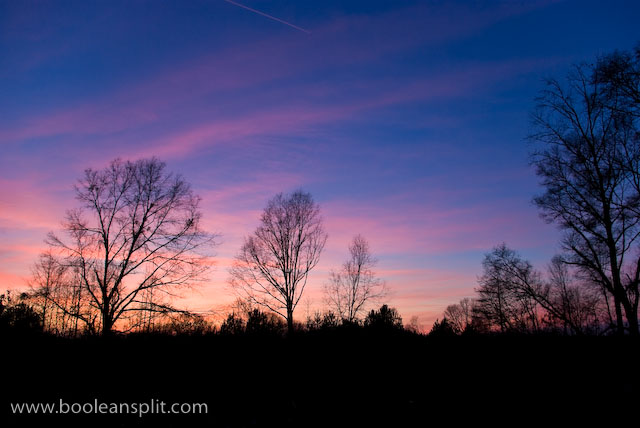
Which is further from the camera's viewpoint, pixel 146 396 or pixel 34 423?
pixel 146 396

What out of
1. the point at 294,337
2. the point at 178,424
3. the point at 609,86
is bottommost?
the point at 178,424

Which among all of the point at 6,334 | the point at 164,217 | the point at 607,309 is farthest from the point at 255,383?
the point at 607,309

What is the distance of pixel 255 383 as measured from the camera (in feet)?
25.5

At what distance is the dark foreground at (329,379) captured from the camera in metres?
6.10

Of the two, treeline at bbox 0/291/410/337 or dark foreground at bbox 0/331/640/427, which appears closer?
dark foreground at bbox 0/331/640/427

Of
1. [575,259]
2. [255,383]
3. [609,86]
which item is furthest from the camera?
[575,259]

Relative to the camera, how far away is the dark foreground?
6.10 meters

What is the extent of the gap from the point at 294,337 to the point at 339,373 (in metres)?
2.35

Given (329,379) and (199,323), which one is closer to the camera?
(329,379)

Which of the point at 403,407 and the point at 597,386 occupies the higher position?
the point at 597,386

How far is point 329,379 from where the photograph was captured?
791 centimetres

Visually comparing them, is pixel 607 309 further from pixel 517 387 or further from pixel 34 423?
pixel 34 423

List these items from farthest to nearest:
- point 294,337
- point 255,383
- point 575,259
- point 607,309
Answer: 1. point 607,309
2. point 575,259
3. point 294,337
4. point 255,383

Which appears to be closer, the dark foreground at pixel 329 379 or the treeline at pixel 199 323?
the dark foreground at pixel 329 379
